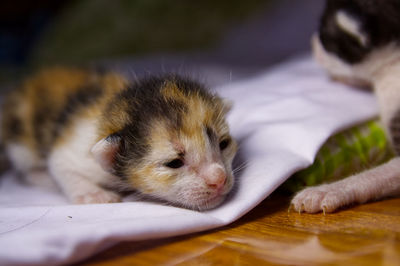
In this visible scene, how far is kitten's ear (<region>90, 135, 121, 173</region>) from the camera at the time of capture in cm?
132

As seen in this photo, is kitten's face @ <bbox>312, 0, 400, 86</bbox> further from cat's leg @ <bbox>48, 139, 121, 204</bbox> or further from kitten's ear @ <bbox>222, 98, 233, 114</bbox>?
cat's leg @ <bbox>48, 139, 121, 204</bbox>

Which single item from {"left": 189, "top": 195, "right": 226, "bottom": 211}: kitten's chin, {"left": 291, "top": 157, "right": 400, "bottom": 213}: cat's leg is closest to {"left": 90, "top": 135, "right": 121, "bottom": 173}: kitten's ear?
{"left": 189, "top": 195, "right": 226, "bottom": 211}: kitten's chin

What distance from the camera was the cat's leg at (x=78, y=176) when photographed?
1.45m

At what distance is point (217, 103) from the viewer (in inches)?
57.6

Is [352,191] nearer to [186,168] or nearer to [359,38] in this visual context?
[186,168]

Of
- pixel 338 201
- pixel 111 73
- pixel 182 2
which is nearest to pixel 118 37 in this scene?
pixel 182 2

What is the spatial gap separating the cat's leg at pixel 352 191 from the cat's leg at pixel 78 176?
0.61m

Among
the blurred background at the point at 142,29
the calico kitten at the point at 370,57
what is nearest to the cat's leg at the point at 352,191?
the calico kitten at the point at 370,57

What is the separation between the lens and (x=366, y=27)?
168cm

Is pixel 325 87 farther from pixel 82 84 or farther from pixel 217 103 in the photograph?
pixel 82 84

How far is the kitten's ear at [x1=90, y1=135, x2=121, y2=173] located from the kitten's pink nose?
305mm

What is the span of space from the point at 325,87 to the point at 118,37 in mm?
3207

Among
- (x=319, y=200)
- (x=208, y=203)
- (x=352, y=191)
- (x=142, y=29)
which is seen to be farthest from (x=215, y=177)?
(x=142, y=29)

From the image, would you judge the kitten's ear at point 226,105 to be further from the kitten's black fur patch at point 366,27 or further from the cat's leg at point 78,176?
the kitten's black fur patch at point 366,27
